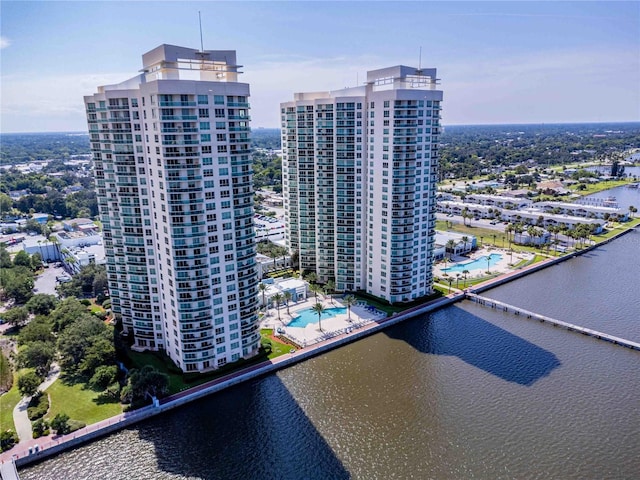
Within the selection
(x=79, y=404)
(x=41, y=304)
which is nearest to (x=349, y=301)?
(x=79, y=404)

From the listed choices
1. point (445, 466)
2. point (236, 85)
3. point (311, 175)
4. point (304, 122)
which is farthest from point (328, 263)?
point (445, 466)

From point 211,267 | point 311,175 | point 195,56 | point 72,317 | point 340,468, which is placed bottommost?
point 340,468

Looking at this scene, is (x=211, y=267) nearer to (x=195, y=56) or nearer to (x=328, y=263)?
(x=195, y=56)

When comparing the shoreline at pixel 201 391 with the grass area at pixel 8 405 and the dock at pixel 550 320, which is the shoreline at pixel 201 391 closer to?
the dock at pixel 550 320

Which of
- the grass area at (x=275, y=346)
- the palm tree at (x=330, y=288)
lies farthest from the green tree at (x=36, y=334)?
the palm tree at (x=330, y=288)

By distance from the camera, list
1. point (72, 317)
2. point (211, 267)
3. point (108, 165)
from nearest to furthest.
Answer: point (211, 267) < point (108, 165) < point (72, 317)

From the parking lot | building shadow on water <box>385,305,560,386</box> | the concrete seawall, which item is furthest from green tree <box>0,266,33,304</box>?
building shadow on water <box>385,305,560,386</box>
